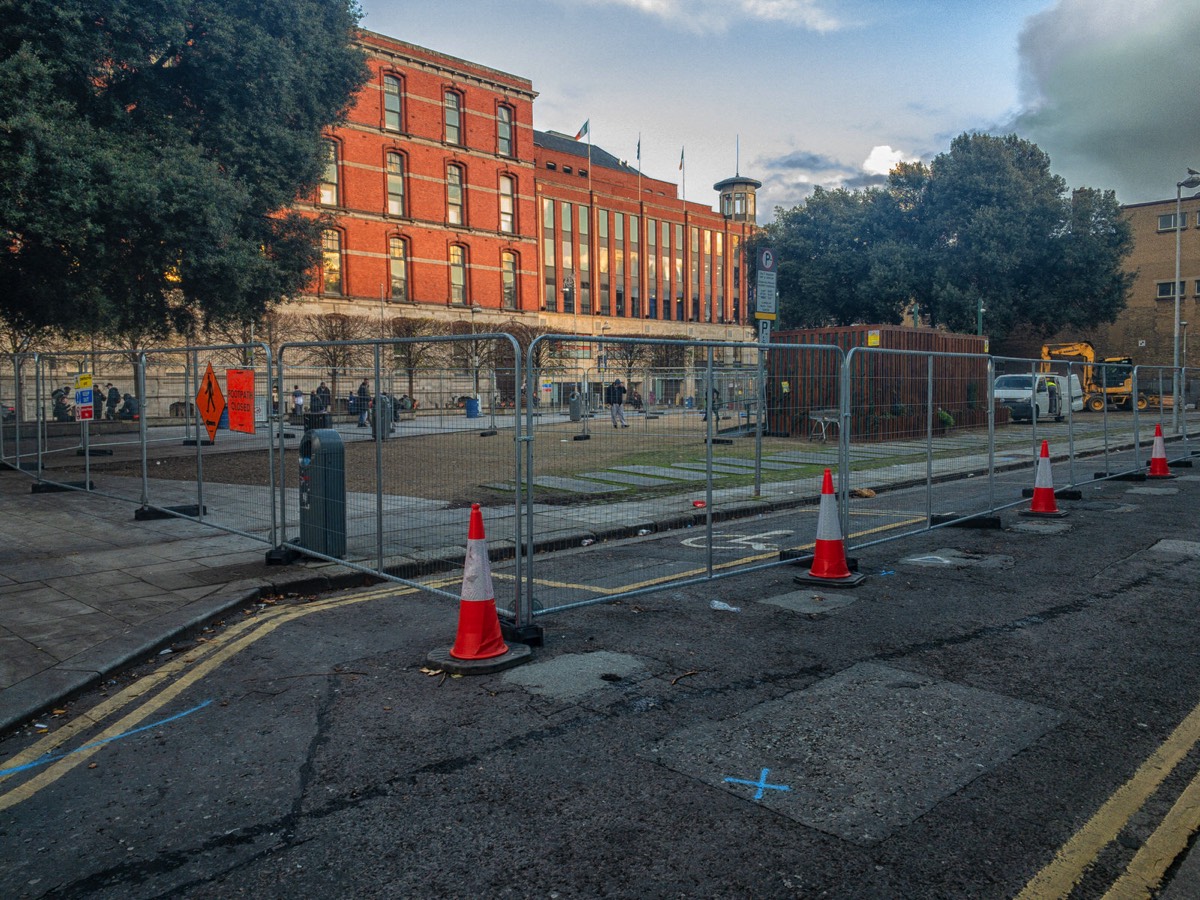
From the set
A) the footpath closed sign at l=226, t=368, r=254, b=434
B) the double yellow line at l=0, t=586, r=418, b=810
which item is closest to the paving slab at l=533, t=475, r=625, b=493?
the footpath closed sign at l=226, t=368, r=254, b=434

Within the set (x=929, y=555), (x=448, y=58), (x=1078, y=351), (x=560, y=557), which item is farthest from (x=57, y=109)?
(x=1078, y=351)

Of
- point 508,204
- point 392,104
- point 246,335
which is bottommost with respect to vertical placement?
point 246,335

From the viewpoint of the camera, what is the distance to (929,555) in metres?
8.34

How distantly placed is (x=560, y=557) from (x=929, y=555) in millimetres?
3822

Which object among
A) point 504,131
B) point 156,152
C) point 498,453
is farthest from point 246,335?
point 504,131

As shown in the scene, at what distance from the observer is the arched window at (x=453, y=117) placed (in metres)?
53.4

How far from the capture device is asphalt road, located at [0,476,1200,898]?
2.87 m

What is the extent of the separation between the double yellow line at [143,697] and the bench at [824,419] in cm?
454

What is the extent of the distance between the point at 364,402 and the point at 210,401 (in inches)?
121

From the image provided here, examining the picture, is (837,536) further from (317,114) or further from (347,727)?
(317,114)

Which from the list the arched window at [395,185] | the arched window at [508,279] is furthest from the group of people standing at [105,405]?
the arched window at [508,279]

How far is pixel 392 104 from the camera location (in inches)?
1994

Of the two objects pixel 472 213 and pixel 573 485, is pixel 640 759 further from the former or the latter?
pixel 472 213

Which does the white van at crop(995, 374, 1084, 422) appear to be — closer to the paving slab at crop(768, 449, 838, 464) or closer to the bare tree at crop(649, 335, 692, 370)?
the paving slab at crop(768, 449, 838, 464)
